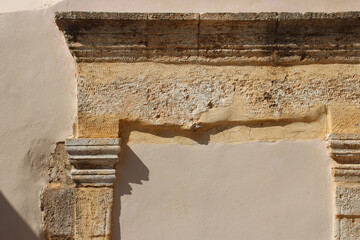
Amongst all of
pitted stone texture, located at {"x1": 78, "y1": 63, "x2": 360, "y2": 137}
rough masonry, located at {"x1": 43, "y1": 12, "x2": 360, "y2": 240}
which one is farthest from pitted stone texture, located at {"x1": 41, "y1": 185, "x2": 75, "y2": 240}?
pitted stone texture, located at {"x1": 78, "y1": 63, "x2": 360, "y2": 137}

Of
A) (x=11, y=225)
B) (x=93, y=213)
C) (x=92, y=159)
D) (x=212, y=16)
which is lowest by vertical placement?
(x=11, y=225)

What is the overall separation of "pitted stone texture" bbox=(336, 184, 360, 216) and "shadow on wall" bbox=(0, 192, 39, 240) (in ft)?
6.64

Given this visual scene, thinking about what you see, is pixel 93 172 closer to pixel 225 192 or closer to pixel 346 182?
pixel 225 192

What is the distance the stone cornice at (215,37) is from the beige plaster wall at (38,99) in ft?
0.84

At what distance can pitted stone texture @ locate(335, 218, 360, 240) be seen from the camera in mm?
2504

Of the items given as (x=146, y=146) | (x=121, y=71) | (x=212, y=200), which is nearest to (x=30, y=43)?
(x=121, y=71)

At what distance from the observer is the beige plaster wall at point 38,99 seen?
8.57ft

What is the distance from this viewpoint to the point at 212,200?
8.45 feet

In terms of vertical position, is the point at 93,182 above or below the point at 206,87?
below

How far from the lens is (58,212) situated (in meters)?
2.58

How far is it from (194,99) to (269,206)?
85 centimetres

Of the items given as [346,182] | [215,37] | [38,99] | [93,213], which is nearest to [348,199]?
[346,182]

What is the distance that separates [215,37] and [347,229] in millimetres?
1496

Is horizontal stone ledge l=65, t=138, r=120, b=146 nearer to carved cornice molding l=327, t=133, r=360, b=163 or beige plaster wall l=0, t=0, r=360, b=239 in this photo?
beige plaster wall l=0, t=0, r=360, b=239
